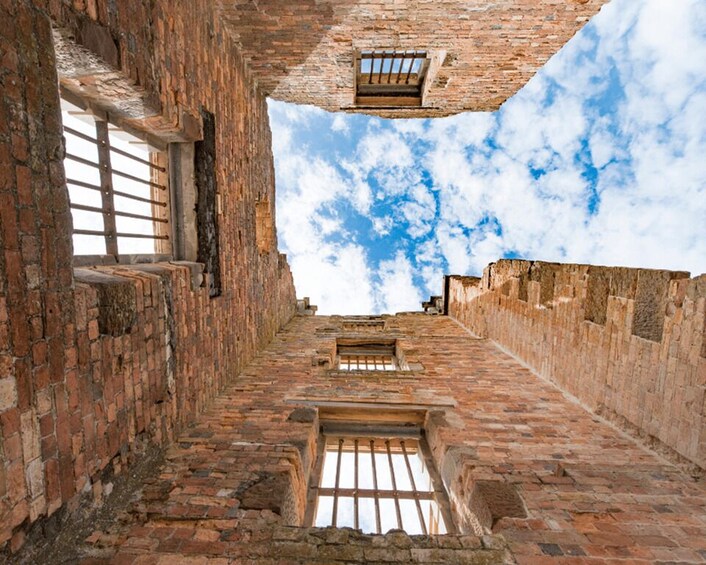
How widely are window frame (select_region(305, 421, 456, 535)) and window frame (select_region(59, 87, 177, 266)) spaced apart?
3170mm

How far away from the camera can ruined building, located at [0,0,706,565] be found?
2.22 m

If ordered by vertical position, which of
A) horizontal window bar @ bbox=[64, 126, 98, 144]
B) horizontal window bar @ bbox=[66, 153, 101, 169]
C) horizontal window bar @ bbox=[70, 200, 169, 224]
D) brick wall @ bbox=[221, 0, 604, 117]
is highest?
brick wall @ bbox=[221, 0, 604, 117]

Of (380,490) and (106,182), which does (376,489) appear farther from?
(106,182)

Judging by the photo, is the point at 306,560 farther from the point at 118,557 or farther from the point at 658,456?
the point at 658,456

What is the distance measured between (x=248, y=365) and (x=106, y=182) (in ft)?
12.6

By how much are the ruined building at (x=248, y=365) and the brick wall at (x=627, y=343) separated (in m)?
0.03

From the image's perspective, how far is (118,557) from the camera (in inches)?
92.5

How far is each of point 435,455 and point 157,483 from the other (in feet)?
9.67

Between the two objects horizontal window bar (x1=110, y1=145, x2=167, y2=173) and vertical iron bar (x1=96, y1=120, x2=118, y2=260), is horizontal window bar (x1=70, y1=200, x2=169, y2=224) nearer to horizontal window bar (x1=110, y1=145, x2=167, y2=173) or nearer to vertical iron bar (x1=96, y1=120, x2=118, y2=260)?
vertical iron bar (x1=96, y1=120, x2=118, y2=260)

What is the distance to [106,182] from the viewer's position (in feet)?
10.6

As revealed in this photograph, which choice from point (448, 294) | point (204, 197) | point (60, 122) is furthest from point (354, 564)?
point (448, 294)

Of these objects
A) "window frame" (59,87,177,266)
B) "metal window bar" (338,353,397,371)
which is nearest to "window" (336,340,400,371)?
"metal window bar" (338,353,397,371)

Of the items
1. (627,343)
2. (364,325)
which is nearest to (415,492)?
(627,343)

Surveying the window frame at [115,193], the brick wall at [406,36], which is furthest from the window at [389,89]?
the window frame at [115,193]
